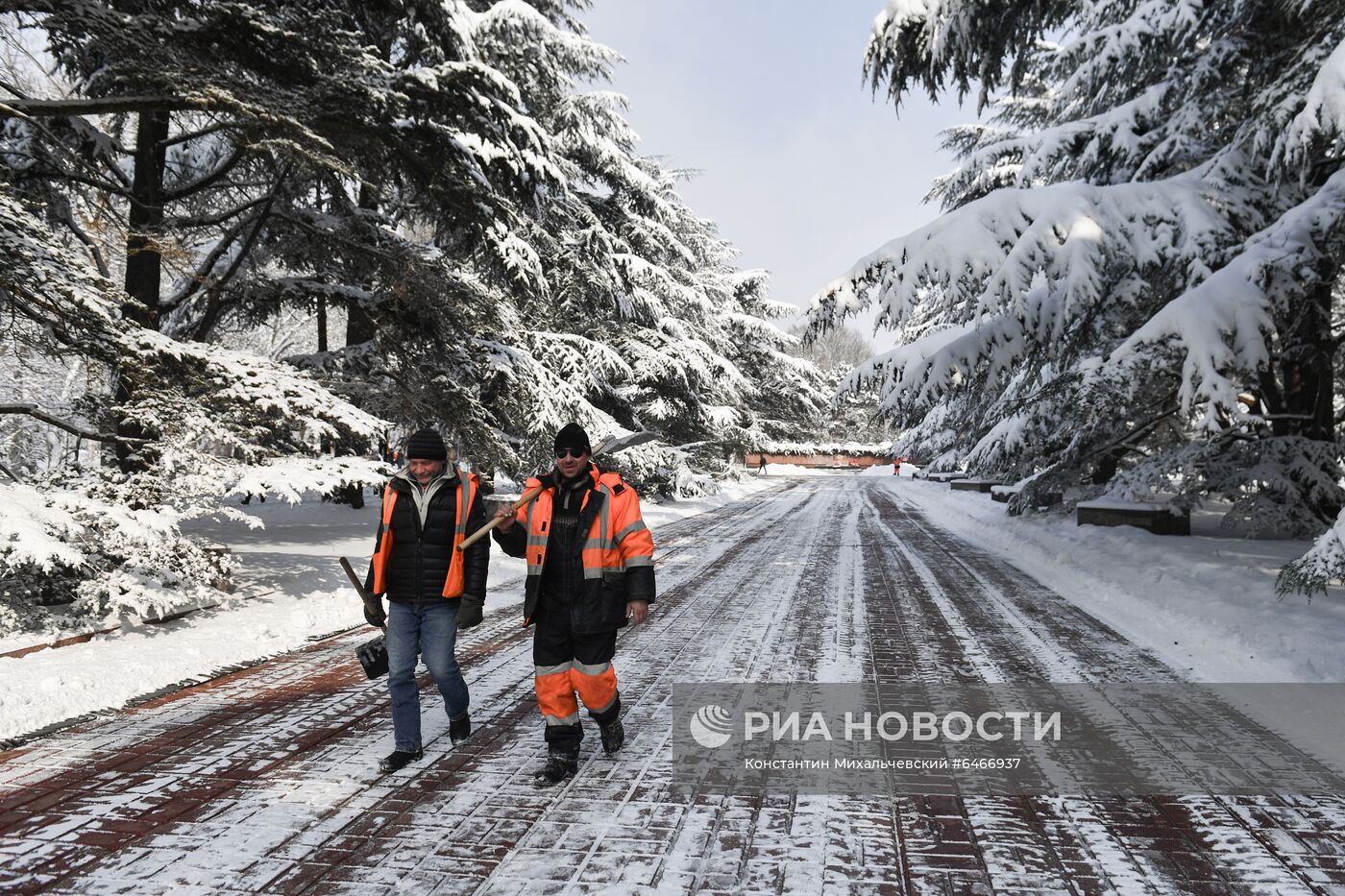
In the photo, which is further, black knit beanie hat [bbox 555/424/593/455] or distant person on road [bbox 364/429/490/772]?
distant person on road [bbox 364/429/490/772]

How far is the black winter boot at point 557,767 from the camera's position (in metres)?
3.55

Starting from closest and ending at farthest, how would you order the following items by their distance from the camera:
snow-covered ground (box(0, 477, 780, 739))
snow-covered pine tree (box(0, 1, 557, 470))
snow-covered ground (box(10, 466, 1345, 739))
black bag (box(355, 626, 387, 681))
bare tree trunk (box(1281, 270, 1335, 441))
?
black bag (box(355, 626, 387, 681)) < snow-covered ground (box(0, 477, 780, 739)) < snow-covered ground (box(10, 466, 1345, 739)) < snow-covered pine tree (box(0, 1, 557, 470)) < bare tree trunk (box(1281, 270, 1335, 441))

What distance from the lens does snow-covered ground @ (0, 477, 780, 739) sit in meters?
4.73

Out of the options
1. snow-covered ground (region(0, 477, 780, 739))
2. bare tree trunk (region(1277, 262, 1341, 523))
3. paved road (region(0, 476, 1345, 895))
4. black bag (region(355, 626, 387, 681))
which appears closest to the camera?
paved road (region(0, 476, 1345, 895))

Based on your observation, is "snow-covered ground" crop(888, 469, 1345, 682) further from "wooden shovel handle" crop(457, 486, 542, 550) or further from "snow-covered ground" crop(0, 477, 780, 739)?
"snow-covered ground" crop(0, 477, 780, 739)

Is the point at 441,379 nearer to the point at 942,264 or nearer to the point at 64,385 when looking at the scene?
the point at 942,264

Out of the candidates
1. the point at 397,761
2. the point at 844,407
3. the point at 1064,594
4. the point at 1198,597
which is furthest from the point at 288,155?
the point at 844,407

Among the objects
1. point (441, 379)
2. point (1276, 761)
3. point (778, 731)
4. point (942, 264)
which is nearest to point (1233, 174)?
point (942, 264)

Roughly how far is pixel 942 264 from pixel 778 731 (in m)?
4.42

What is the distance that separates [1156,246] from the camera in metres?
6.90

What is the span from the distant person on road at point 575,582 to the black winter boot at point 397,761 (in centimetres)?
73

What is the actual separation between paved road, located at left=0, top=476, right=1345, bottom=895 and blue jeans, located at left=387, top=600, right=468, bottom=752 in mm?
244

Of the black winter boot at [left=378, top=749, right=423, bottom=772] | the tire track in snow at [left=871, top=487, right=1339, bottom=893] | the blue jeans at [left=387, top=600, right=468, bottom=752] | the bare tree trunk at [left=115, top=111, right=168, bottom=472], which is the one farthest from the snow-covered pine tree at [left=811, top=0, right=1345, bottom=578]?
the bare tree trunk at [left=115, top=111, right=168, bottom=472]

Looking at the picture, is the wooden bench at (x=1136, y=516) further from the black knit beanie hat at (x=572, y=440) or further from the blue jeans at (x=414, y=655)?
the blue jeans at (x=414, y=655)
